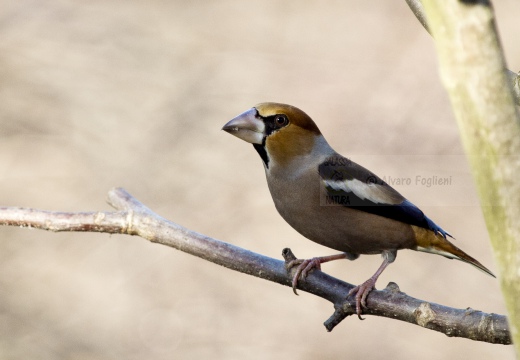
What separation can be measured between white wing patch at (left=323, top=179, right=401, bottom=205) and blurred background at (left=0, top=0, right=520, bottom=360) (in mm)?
2852

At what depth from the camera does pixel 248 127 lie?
3889 mm

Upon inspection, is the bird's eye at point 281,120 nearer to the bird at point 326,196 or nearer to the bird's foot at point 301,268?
the bird at point 326,196

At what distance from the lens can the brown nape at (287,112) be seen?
3.90 metres

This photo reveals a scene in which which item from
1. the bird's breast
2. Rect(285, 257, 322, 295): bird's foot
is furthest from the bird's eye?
Rect(285, 257, 322, 295): bird's foot

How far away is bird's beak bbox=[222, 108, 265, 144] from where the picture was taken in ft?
12.5

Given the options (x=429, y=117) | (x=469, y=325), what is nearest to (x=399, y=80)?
(x=429, y=117)

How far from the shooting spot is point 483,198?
4.74 ft

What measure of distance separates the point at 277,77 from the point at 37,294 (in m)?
4.17

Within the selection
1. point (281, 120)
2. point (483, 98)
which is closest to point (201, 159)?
point (281, 120)

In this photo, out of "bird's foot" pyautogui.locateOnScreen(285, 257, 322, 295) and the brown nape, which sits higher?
the brown nape

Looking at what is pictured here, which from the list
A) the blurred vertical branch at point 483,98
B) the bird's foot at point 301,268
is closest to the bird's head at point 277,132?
the bird's foot at point 301,268

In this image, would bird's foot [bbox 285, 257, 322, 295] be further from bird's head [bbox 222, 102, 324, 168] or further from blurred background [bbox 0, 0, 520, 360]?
blurred background [bbox 0, 0, 520, 360]

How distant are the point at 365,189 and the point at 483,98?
8.70 feet

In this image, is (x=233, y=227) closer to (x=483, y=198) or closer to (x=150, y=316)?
(x=150, y=316)
